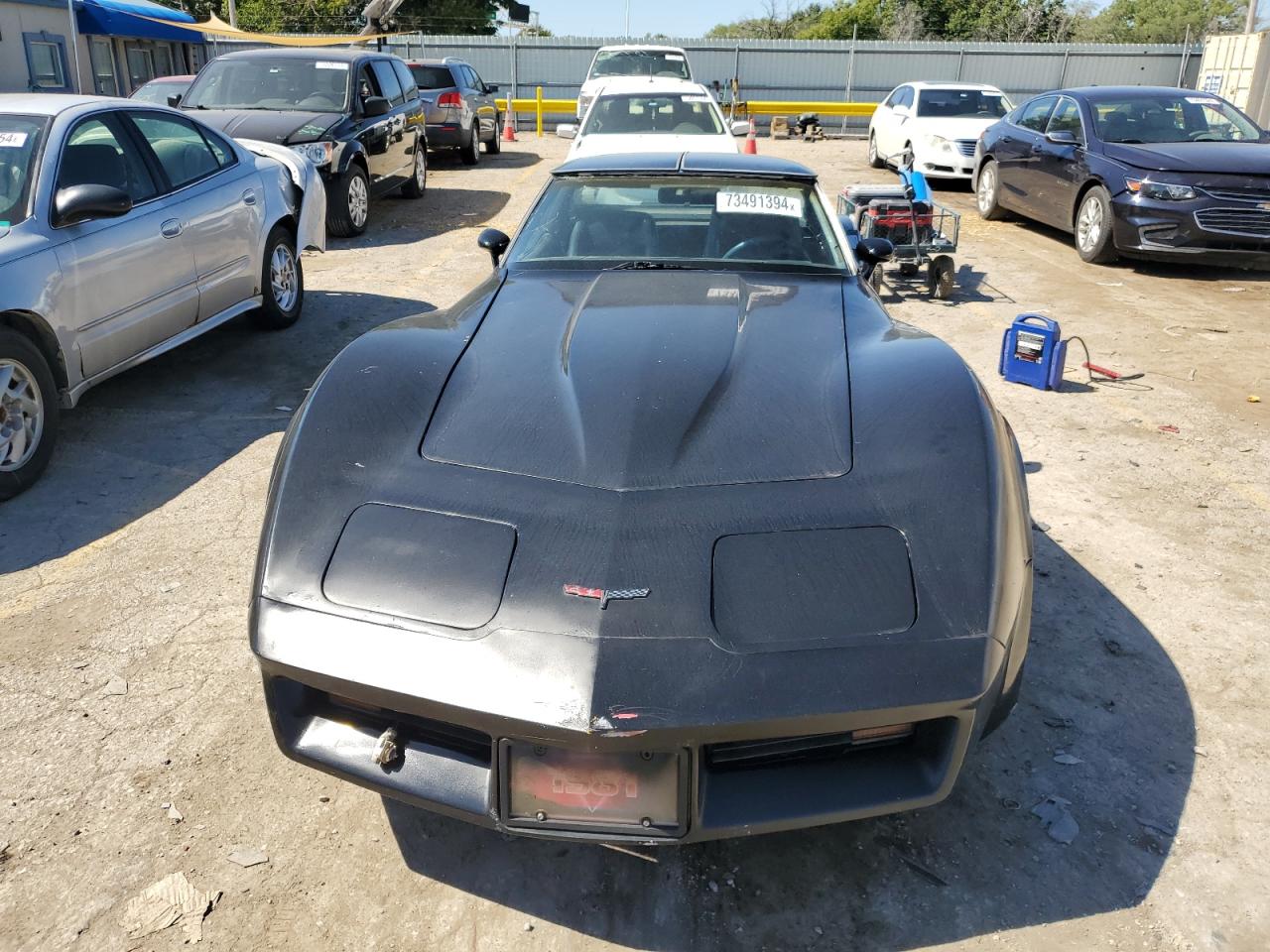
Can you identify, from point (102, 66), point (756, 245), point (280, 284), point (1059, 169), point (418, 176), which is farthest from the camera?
point (102, 66)

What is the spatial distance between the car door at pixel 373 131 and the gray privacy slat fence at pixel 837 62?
1804cm

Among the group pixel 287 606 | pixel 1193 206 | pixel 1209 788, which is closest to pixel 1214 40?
pixel 1193 206

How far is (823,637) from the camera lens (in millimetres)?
2098

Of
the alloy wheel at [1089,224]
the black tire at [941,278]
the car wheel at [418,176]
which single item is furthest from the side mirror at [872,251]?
the car wheel at [418,176]

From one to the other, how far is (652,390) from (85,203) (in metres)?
3.42

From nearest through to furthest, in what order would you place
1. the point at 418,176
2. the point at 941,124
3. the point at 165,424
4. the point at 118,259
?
1. the point at 118,259
2. the point at 165,424
3. the point at 418,176
4. the point at 941,124

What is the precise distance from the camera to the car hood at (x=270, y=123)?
9484 mm

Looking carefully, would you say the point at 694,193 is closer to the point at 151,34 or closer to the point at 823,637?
the point at 823,637

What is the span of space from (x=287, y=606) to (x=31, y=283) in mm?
3194

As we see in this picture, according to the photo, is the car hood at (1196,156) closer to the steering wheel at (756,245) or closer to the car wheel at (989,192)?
the car wheel at (989,192)

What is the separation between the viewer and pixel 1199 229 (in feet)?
28.1

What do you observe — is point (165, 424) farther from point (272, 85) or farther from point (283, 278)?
point (272, 85)

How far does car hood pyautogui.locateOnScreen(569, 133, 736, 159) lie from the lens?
10234mm

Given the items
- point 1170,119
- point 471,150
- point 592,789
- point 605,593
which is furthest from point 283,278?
point 471,150
